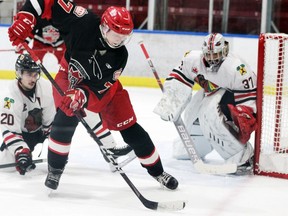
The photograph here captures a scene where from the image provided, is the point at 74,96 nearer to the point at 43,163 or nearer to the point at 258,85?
the point at 43,163

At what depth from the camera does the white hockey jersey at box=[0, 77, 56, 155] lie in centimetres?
319

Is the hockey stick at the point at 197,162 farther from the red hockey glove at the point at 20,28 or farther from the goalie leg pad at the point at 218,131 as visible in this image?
the red hockey glove at the point at 20,28

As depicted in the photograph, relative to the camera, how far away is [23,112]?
3242mm

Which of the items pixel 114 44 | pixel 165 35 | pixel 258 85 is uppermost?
pixel 114 44

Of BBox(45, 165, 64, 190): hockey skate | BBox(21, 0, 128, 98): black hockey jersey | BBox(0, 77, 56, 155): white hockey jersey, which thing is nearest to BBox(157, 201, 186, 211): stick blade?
BBox(45, 165, 64, 190): hockey skate

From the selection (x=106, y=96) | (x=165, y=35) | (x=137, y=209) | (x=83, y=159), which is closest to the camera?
(x=137, y=209)

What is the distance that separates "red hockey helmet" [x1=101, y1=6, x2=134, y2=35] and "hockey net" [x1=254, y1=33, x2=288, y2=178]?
828 mm

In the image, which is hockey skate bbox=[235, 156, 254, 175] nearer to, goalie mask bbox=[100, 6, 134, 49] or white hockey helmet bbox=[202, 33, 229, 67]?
white hockey helmet bbox=[202, 33, 229, 67]

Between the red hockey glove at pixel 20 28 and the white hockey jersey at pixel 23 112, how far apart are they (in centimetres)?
46

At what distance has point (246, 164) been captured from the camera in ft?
11.1

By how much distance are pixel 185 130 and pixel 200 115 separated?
153 mm

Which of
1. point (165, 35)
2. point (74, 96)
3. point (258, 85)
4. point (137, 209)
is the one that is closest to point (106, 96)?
point (74, 96)

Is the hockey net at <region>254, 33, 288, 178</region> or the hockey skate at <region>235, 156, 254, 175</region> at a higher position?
the hockey net at <region>254, 33, 288, 178</region>

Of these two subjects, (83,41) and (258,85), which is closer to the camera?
(83,41)
